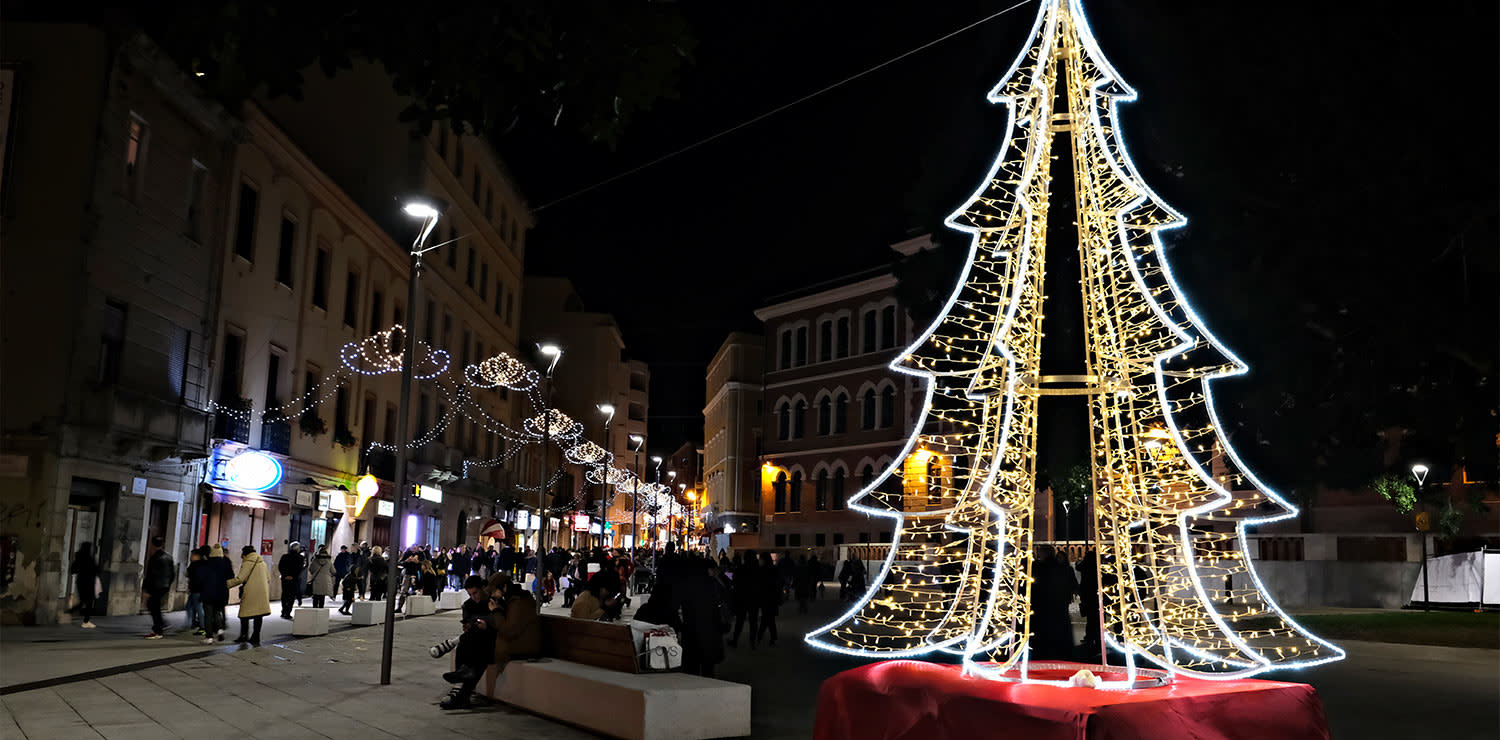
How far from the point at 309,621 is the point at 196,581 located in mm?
2352

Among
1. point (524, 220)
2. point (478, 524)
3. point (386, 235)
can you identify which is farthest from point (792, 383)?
point (386, 235)

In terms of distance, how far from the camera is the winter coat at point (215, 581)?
19766mm

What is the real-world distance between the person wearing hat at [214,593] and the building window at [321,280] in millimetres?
14847

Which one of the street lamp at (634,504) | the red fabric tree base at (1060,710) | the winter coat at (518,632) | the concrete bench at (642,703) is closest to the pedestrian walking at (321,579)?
the winter coat at (518,632)

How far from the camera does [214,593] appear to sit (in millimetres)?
19781

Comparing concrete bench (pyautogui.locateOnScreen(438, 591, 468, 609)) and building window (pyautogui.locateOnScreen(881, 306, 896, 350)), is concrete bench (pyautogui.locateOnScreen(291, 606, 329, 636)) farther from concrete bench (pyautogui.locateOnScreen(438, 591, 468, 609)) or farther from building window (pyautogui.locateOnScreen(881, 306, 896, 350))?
building window (pyautogui.locateOnScreen(881, 306, 896, 350))

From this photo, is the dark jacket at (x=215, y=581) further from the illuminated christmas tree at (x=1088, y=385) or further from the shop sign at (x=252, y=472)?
the illuminated christmas tree at (x=1088, y=385)

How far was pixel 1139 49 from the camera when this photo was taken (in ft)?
77.2

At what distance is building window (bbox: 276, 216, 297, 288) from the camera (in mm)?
31281

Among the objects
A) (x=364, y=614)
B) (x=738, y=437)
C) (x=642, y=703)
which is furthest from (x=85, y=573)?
(x=738, y=437)

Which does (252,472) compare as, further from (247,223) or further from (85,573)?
(247,223)

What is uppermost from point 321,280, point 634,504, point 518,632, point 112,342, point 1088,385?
point 321,280

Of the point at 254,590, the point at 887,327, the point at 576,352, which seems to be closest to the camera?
the point at 254,590

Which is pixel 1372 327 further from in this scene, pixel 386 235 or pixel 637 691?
pixel 386 235
